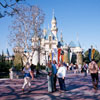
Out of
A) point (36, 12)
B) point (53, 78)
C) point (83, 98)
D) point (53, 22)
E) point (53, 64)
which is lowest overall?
point (83, 98)

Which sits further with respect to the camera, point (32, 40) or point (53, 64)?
point (32, 40)

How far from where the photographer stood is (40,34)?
27375 millimetres

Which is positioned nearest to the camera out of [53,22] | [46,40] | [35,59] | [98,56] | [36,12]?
[36,12]

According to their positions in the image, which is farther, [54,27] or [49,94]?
[54,27]

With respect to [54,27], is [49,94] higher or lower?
lower

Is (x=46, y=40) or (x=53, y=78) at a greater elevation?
(x=46, y=40)

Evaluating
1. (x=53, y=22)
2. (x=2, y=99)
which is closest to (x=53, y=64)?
(x=2, y=99)

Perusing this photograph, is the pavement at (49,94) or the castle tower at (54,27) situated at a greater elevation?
the castle tower at (54,27)

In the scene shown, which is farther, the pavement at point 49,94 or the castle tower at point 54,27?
the castle tower at point 54,27

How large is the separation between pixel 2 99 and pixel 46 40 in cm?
6752

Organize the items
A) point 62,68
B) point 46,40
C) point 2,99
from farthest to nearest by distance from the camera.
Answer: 1. point 46,40
2. point 62,68
3. point 2,99

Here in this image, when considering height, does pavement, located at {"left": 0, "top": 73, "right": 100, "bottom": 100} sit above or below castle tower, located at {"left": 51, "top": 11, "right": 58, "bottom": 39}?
below

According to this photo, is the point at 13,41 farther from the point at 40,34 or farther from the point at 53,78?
Result: the point at 53,78

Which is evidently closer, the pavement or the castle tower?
the pavement
